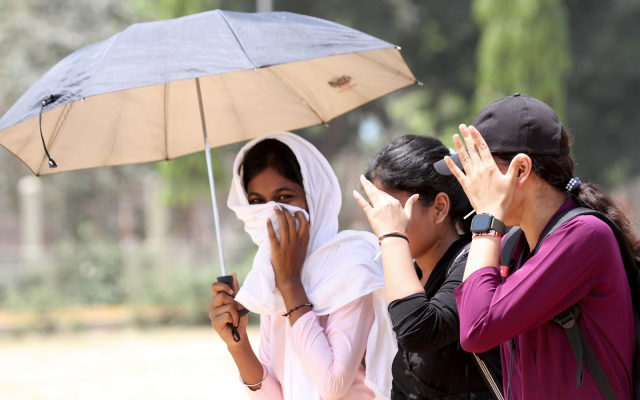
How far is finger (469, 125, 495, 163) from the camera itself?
6.12 feet

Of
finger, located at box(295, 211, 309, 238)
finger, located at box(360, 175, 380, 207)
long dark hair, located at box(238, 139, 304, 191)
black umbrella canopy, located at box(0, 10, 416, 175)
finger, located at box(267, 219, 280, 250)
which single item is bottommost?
finger, located at box(360, 175, 380, 207)

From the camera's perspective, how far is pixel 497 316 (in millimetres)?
1753

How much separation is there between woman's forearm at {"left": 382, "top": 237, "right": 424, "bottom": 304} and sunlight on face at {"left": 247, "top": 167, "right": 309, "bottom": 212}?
79 centimetres

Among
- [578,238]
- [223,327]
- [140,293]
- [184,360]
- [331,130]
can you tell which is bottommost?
[578,238]

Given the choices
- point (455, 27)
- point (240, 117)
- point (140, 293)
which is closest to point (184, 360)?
point (140, 293)

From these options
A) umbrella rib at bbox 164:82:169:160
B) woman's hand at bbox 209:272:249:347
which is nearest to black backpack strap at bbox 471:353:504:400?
woman's hand at bbox 209:272:249:347

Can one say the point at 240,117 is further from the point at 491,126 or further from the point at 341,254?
the point at 491,126

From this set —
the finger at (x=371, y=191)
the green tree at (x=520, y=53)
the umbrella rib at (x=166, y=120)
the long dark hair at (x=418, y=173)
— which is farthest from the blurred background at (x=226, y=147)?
the finger at (x=371, y=191)

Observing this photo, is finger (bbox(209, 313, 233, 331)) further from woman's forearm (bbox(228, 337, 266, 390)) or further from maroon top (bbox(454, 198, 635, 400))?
maroon top (bbox(454, 198, 635, 400))

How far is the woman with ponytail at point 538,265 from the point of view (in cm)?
174

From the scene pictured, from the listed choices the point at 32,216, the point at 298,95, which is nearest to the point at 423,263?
the point at 298,95

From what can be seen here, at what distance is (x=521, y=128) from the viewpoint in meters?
1.86

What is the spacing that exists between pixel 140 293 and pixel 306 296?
1530 centimetres

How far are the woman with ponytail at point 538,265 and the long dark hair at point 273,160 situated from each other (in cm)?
95
